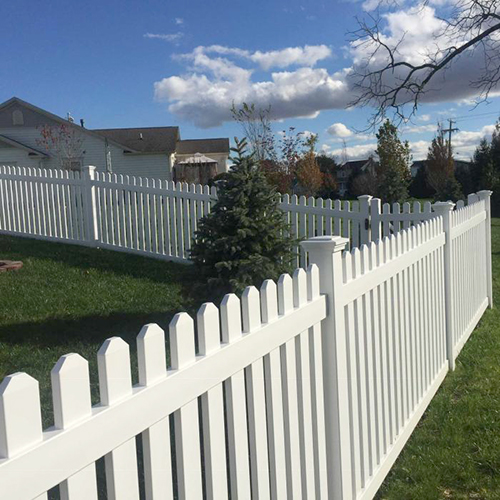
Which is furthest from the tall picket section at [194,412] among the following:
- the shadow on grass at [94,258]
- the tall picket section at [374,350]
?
the shadow on grass at [94,258]

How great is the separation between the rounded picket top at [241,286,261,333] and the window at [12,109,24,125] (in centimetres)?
3330

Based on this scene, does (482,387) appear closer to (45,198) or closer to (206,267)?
(206,267)

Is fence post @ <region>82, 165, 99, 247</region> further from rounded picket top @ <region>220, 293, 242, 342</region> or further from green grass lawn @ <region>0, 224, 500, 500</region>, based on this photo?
rounded picket top @ <region>220, 293, 242, 342</region>

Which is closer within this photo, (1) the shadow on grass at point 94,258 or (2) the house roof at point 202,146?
(1) the shadow on grass at point 94,258

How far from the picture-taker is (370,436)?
331cm

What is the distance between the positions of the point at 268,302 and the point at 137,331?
4.19m

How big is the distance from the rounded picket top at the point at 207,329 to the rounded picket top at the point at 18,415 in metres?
0.66

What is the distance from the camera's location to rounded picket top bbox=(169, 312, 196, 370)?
1.73 m

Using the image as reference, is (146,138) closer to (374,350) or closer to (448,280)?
(448,280)

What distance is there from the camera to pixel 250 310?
2113mm

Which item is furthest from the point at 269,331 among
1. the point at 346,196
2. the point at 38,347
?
the point at 346,196

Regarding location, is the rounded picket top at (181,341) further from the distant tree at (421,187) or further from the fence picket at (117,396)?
the distant tree at (421,187)

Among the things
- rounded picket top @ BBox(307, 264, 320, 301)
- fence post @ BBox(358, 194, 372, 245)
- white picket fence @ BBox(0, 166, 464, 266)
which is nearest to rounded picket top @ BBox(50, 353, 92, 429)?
rounded picket top @ BBox(307, 264, 320, 301)

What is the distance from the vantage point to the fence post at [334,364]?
2.72 meters
